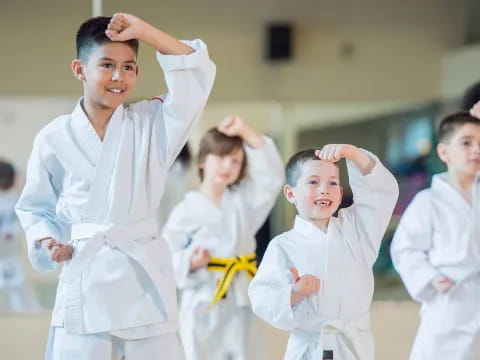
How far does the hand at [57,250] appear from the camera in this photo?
2.53 metres

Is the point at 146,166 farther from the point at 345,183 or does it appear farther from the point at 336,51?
the point at 336,51

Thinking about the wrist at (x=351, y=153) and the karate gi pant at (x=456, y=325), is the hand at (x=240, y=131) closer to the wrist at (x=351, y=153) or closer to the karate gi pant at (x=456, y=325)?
the karate gi pant at (x=456, y=325)

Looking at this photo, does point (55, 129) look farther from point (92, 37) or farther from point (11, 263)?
point (11, 263)

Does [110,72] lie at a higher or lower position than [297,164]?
higher

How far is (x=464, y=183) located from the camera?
336 centimetres

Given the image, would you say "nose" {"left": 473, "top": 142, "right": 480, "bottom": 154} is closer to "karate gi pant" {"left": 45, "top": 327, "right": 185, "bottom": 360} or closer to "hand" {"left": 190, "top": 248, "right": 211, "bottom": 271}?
"hand" {"left": 190, "top": 248, "right": 211, "bottom": 271}

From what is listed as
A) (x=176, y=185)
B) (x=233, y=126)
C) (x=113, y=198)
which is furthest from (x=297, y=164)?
(x=176, y=185)

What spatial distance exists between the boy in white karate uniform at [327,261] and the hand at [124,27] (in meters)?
0.53

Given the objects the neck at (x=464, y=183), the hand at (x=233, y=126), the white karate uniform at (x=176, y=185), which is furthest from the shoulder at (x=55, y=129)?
the white karate uniform at (x=176, y=185)

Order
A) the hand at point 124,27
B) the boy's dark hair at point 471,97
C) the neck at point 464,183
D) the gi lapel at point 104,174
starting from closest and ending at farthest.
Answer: the hand at point 124,27, the gi lapel at point 104,174, the neck at point 464,183, the boy's dark hair at point 471,97

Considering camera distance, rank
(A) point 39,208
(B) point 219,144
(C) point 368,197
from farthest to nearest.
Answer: (B) point 219,144, (A) point 39,208, (C) point 368,197

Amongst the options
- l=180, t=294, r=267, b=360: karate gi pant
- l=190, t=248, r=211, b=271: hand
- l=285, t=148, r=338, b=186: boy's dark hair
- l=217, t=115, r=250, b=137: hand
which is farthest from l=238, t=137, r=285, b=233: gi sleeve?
l=285, t=148, r=338, b=186: boy's dark hair

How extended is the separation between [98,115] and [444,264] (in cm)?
128

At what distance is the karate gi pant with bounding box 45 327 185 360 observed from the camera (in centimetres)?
254
